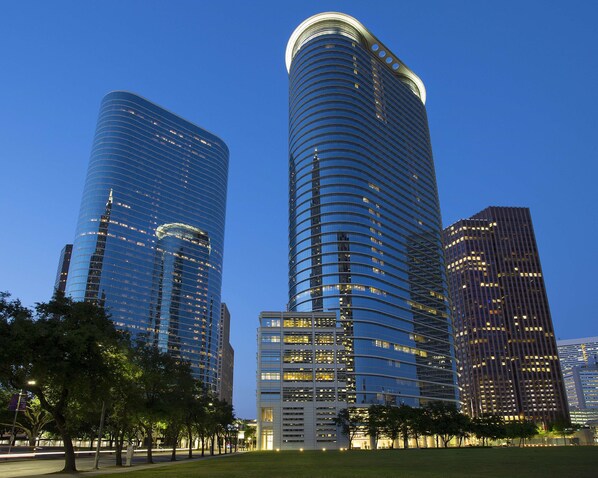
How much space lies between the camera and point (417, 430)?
456 ft

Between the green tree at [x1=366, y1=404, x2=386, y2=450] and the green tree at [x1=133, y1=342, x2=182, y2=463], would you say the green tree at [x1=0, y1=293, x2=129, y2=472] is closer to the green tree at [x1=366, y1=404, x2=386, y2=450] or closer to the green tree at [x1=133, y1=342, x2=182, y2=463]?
the green tree at [x1=133, y1=342, x2=182, y2=463]

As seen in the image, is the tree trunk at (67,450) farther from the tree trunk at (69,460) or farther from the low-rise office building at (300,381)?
the low-rise office building at (300,381)

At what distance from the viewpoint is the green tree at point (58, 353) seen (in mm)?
35250

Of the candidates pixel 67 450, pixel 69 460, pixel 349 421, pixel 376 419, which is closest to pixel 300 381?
pixel 349 421

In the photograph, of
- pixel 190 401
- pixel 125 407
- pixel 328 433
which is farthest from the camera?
pixel 328 433

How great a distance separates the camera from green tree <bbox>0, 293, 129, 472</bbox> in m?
35.2

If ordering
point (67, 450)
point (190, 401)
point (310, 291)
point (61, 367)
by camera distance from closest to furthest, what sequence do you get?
point (61, 367) < point (67, 450) < point (190, 401) < point (310, 291)

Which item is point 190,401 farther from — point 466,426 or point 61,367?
point 466,426

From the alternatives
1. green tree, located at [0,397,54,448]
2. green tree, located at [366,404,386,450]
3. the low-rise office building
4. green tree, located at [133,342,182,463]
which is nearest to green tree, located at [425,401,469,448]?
green tree, located at [366,404,386,450]

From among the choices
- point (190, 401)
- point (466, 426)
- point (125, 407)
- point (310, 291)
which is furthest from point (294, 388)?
point (125, 407)

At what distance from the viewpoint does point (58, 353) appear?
119 feet

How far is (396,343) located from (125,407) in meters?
161

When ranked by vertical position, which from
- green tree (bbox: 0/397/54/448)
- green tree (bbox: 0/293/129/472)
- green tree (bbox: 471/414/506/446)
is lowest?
green tree (bbox: 471/414/506/446)

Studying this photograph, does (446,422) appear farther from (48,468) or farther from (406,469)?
(48,468)
